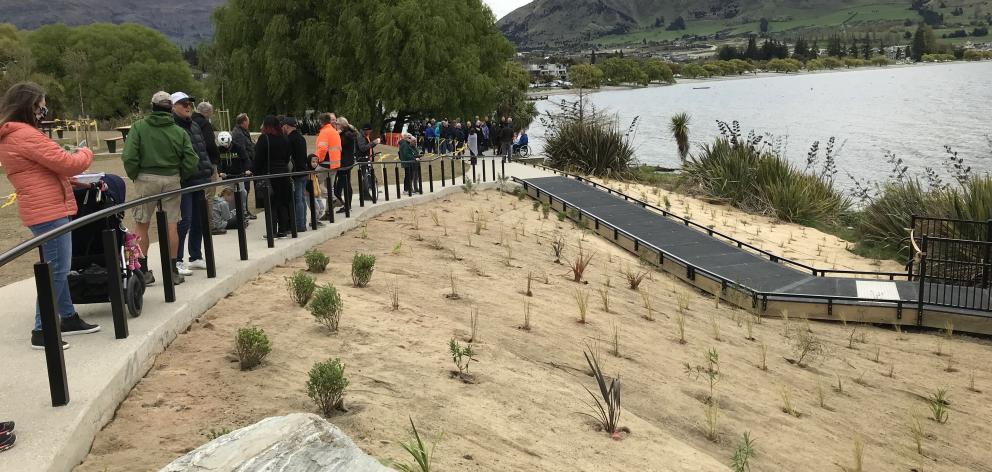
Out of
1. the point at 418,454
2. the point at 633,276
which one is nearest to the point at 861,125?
the point at 633,276

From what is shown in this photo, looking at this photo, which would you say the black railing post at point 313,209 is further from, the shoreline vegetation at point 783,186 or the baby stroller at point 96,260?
the shoreline vegetation at point 783,186

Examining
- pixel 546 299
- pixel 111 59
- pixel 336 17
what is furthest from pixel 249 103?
pixel 111 59

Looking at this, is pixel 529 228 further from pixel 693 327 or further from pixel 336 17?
pixel 336 17

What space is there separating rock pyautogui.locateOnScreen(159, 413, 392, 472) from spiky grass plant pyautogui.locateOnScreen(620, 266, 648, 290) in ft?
29.0

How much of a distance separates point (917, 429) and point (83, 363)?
6867mm

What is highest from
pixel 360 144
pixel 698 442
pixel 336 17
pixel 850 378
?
pixel 336 17

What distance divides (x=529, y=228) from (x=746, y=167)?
11.0 meters

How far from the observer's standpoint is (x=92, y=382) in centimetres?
493

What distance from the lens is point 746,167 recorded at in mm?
24406

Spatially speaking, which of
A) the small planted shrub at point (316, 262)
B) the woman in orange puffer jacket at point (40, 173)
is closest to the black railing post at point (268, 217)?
the small planted shrub at point (316, 262)

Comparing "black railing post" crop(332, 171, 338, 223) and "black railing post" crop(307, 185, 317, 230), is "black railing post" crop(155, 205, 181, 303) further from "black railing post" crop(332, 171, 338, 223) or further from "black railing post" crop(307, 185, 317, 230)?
"black railing post" crop(332, 171, 338, 223)

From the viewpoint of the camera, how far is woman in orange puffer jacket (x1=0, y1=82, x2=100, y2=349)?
555cm

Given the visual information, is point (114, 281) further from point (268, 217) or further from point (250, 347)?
point (268, 217)

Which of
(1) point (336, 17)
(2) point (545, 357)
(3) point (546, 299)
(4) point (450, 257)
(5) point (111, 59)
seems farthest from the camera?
(5) point (111, 59)
